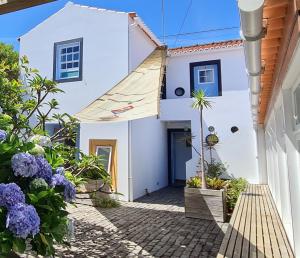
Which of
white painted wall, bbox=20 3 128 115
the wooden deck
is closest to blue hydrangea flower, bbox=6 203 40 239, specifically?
the wooden deck

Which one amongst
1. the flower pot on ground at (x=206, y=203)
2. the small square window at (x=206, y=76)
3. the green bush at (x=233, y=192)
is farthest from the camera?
the small square window at (x=206, y=76)

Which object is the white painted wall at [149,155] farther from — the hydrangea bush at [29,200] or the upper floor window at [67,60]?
the hydrangea bush at [29,200]

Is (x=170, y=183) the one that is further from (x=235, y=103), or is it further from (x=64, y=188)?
(x=64, y=188)

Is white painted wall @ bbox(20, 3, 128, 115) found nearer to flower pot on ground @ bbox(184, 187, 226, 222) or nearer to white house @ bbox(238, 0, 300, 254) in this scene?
flower pot on ground @ bbox(184, 187, 226, 222)

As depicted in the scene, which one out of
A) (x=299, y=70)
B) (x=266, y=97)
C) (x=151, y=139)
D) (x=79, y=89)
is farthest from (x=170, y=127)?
(x=299, y=70)

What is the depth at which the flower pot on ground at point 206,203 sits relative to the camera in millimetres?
8000

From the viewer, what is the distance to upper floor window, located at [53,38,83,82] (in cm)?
1242

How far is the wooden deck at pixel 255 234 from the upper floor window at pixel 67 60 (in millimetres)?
8988

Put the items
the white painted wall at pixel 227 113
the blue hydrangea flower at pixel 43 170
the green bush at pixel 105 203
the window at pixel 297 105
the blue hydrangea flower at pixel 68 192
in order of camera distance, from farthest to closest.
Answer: the white painted wall at pixel 227 113
the green bush at pixel 105 203
the window at pixel 297 105
the blue hydrangea flower at pixel 68 192
the blue hydrangea flower at pixel 43 170

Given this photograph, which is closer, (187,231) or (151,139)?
(187,231)

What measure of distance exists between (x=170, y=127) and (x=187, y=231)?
8.32 meters

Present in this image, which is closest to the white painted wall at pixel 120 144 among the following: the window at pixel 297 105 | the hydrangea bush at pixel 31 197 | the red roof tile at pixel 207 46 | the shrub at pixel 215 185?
the shrub at pixel 215 185

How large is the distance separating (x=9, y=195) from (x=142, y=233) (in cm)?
572

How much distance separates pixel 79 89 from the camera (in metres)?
12.1
